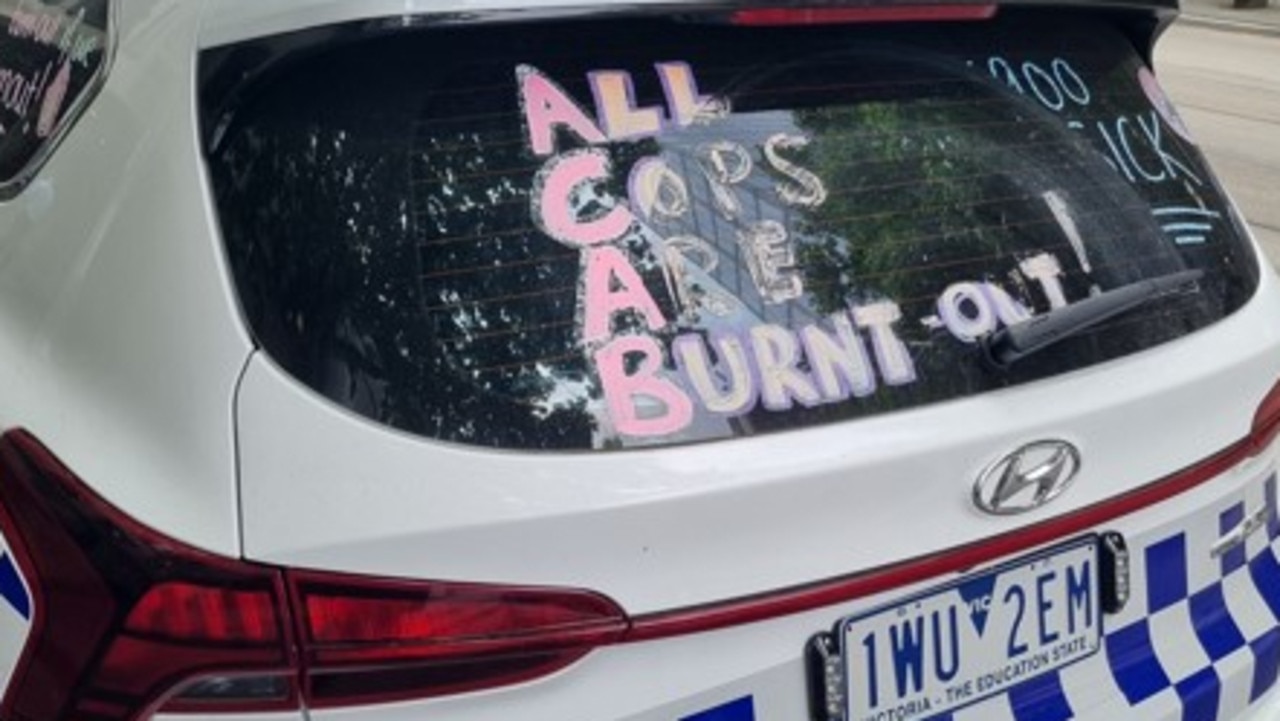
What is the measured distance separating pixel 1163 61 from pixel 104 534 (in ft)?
47.2

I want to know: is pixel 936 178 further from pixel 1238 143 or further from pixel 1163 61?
pixel 1163 61

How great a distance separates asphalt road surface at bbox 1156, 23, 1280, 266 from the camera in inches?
334

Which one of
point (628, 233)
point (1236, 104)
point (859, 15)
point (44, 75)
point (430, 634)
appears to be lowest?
point (430, 634)

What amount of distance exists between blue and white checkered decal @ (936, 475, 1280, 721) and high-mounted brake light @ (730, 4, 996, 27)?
0.69 meters

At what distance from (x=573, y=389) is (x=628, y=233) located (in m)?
0.19

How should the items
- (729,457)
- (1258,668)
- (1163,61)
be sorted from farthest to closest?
(1163,61)
(1258,668)
(729,457)

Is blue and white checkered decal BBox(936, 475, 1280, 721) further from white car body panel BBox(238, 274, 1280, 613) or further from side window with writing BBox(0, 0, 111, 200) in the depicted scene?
side window with writing BBox(0, 0, 111, 200)

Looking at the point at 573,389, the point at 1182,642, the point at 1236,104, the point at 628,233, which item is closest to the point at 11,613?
the point at 573,389

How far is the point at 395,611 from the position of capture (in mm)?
1496

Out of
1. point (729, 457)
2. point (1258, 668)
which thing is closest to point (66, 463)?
point (729, 457)

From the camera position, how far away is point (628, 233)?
5.40 ft

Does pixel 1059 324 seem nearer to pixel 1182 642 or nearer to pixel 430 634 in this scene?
pixel 1182 642

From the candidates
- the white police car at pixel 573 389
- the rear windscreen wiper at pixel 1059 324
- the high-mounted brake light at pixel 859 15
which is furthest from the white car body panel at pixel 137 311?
the rear windscreen wiper at pixel 1059 324

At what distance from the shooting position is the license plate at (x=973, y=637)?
1660mm
